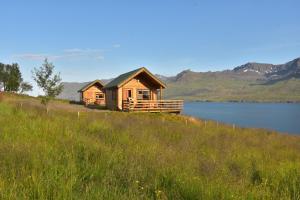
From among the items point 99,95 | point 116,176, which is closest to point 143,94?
point 99,95

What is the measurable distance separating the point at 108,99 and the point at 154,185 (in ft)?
151

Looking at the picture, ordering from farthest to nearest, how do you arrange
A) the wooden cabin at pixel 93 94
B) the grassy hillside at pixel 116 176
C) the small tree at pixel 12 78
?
1. the small tree at pixel 12 78
2. the wooden cabin at pixel 93 94
3. the grassy hillside at pixel 116 176

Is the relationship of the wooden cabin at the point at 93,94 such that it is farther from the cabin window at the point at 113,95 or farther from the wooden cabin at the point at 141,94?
the wooden cabin at the point at 141,94

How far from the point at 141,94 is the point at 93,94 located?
24.2 m

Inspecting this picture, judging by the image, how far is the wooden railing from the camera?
43.3 metres

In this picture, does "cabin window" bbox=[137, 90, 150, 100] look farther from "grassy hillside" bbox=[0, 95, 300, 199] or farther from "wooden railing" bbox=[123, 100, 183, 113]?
"grassy hillside" bbox=[0, 95, 300, 199]

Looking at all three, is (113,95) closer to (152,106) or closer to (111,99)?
(111,99)

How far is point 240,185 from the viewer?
611 centimetres

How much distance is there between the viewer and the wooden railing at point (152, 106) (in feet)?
142

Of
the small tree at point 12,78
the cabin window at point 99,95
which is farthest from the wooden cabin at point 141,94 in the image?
the small tree at point 12,78

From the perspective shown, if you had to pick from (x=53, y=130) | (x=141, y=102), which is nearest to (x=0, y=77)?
(x=141, y=102)

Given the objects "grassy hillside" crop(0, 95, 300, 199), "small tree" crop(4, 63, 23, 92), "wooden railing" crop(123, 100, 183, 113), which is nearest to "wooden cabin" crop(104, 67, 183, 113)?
"wooden railing" crop(123, 100, 183, 113)

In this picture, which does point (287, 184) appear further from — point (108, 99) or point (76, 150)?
point (108, 99)

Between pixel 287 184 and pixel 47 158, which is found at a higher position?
pixel 47 158
